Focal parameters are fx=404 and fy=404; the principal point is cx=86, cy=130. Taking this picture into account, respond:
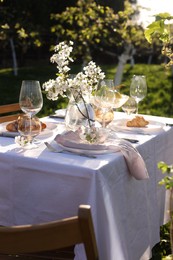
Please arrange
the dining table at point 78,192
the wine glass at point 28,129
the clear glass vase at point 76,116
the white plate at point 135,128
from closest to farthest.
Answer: the dining table at point 78,192 < the wine glass at point 28,129 < the clear glass vase at point 76,116 < the white plate at point 135,128

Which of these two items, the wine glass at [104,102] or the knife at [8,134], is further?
the wine glass at [104,102]

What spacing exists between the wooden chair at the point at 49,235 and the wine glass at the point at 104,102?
1.25 meters

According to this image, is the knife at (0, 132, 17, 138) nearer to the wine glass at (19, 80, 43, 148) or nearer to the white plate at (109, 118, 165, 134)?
the wine glass at (19, 80, 43, 148)

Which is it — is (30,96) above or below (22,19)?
below

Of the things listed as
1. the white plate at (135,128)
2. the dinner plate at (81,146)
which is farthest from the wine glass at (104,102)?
the dinner plate at (81,146)

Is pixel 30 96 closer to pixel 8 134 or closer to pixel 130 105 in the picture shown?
pixel 8 134

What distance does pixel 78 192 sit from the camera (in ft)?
5.48

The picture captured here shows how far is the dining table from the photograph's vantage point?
64.1 inches

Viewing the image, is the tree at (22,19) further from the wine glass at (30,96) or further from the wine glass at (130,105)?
the wine glass at (30,96)

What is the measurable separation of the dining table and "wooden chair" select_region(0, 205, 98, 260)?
21.0 inches

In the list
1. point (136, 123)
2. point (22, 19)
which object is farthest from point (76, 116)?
point (22, 19)

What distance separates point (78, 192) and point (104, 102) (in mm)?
729

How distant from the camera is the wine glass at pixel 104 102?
87.9 inches

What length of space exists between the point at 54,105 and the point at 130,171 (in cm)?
599
